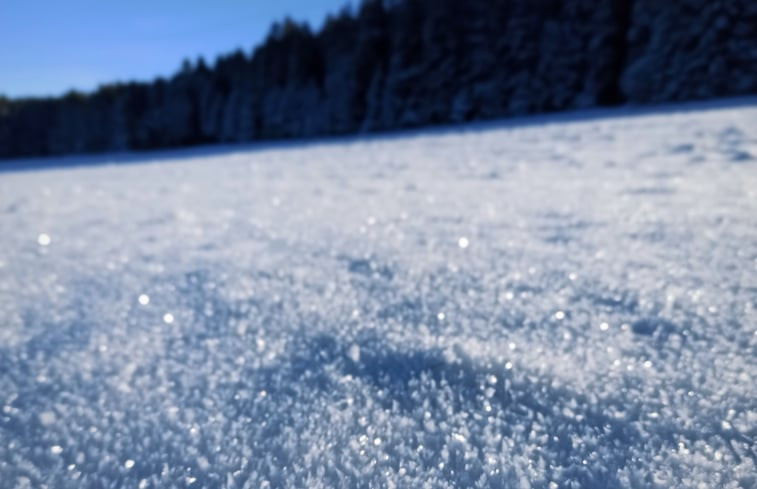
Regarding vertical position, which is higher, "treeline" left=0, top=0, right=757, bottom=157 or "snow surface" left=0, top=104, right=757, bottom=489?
"treeline" left=0, top=0, right=757, bottom=157

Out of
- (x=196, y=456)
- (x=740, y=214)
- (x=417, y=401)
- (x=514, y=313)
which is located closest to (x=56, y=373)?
(x=196, y=456)

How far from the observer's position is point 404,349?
62 centimetres

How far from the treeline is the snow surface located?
5413mm

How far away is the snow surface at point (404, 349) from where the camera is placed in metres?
0.42

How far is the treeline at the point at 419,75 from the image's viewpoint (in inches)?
218

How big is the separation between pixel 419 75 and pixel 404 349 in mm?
8091

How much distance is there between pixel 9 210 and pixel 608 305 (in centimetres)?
274

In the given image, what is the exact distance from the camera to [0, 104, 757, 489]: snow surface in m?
0.42

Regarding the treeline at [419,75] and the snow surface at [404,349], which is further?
the treeline at [419,75]

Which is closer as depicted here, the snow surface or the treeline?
the snow surface

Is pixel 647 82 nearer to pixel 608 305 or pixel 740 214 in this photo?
pixel 740 214

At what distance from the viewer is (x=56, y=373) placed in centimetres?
61

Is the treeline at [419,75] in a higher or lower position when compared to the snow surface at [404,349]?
higher

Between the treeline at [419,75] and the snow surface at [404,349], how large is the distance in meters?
5.41
